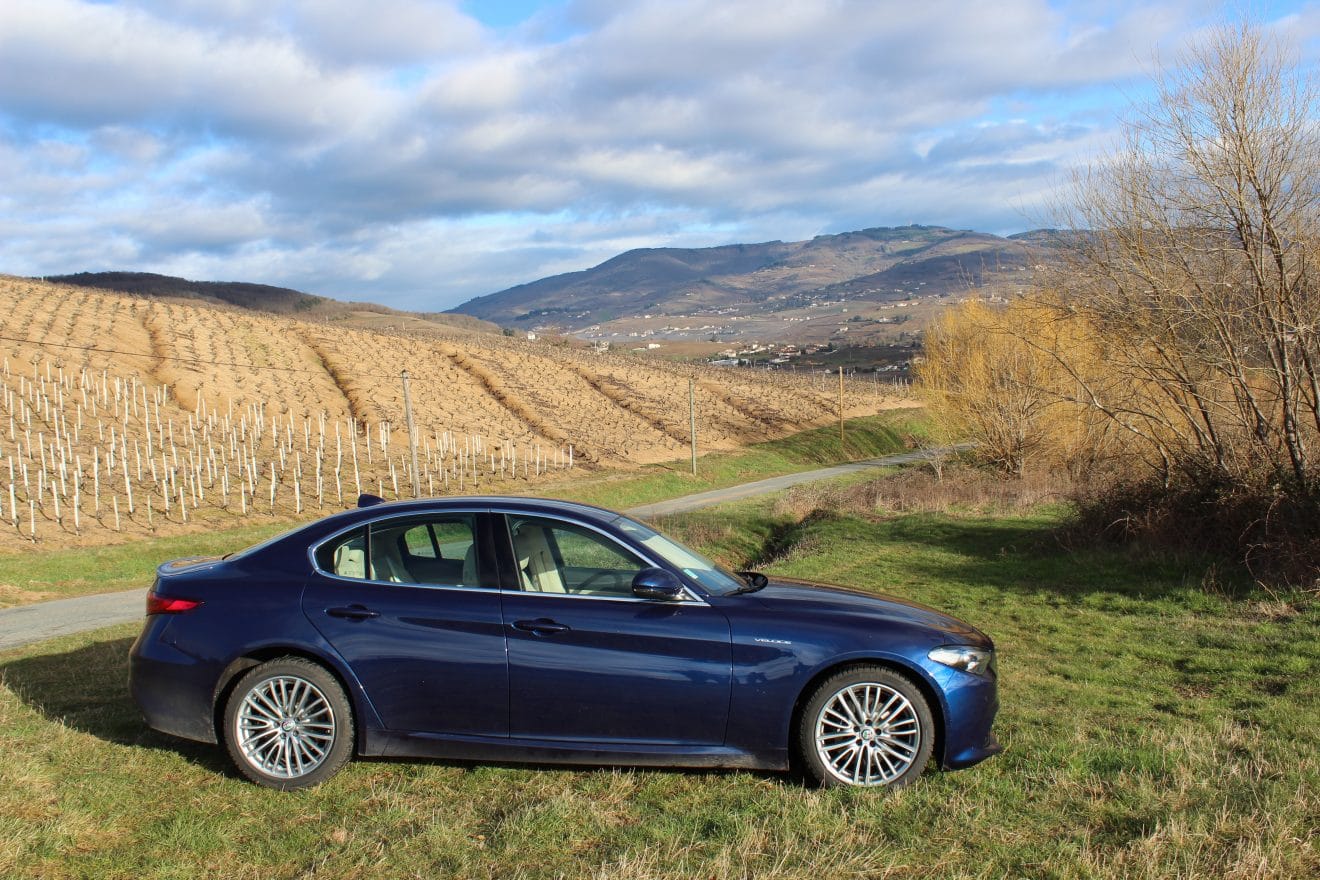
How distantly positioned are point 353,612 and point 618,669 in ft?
4.80

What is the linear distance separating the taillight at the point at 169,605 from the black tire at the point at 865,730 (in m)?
3.36

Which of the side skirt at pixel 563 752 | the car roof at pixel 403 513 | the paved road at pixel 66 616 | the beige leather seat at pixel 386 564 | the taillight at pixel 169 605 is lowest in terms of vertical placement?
the paved road at pixel 66 616

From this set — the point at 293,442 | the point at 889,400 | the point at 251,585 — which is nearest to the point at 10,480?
the point at 293,442

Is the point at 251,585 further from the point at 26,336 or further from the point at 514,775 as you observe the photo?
the point at 26,336

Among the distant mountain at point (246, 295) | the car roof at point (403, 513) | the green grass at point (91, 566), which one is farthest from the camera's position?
the distant mountain at point (246, 295)

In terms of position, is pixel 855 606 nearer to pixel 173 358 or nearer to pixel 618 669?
pixel 618 669

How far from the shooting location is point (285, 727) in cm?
503

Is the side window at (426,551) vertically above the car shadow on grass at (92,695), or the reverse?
the side window at (426,551)

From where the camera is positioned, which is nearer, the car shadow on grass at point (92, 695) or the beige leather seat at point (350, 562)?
the beige leather seat at point (350, 562)

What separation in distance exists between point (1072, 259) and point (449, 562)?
1093 cm

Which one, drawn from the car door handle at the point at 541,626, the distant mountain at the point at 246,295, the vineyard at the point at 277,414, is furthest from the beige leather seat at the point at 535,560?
the distant mountain at the point at 246,295

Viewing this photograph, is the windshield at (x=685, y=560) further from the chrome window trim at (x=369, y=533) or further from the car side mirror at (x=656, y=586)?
the chrome window trim at (x=369, y=533)

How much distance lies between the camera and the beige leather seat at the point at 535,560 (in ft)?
17.1

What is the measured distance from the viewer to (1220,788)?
449 centimetres
